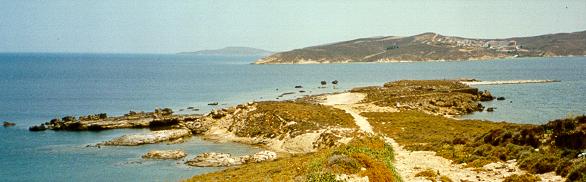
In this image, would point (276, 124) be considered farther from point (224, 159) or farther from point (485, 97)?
point (485, 97)

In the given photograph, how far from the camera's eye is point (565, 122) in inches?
984

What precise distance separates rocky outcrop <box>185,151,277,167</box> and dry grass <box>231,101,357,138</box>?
337 inches

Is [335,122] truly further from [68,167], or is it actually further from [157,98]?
[157,98]

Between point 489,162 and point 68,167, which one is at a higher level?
point 489,162

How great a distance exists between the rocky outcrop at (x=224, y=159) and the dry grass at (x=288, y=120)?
28.1 feet

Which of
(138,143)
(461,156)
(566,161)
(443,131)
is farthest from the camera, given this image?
(138,143)

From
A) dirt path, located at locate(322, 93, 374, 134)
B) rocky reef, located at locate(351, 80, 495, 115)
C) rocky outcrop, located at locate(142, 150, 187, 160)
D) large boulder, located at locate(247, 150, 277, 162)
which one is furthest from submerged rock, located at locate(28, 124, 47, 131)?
rocky reef, located at locate(351, 80, 495, 115)

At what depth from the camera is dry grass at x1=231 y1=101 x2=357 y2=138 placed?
56.5 meters

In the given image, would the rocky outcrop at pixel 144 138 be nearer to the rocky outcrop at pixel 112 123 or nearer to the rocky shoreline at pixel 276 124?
the rocky shoreline at pixel 276 124

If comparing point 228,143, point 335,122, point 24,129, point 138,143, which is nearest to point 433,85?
point 335,122

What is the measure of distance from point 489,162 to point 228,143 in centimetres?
3566

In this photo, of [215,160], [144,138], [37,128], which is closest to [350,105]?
[144,138]

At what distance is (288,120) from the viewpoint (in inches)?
2346

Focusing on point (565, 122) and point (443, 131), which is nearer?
point (565, 122)
